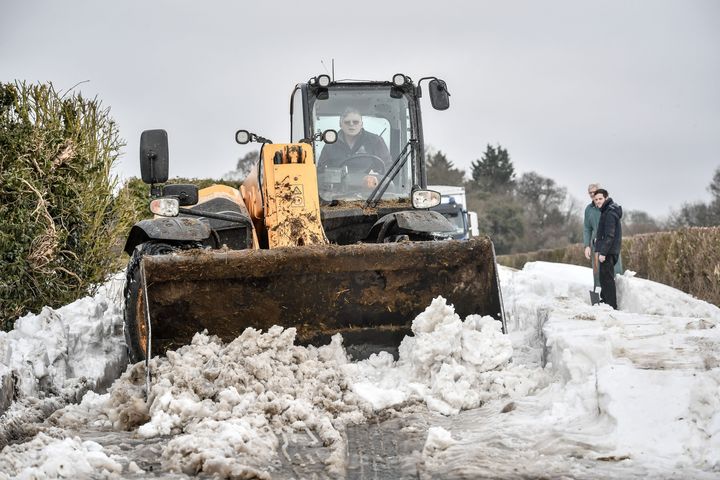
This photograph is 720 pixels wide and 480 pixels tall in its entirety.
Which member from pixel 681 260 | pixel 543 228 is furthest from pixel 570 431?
pixel 543 228

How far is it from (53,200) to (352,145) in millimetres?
2990

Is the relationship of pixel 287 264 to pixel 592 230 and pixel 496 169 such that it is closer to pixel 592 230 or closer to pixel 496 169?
pixel 592 230

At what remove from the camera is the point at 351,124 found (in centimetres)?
801

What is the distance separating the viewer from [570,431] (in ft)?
14.5

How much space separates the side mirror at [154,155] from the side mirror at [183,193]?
1.68 feet

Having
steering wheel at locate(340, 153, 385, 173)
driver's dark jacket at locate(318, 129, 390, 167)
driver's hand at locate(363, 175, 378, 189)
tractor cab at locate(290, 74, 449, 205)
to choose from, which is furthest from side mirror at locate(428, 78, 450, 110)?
driver's hand at locate(363, 175, 378, 189)

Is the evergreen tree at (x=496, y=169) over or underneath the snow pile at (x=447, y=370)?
over

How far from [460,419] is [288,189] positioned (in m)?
2.52

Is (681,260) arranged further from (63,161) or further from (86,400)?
(86,400)

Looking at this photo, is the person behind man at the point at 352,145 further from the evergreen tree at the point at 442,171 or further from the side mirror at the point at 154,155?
the evergreen tree at the point at 442,171

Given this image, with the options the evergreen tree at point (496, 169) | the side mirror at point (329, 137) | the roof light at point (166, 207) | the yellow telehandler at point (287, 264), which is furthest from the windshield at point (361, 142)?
the evergreen tree at point (496, 169)

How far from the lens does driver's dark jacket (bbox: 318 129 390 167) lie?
309 inches

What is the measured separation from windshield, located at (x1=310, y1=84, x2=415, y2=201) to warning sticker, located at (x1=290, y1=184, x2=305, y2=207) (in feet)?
2.76

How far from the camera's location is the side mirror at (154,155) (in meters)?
6.02
